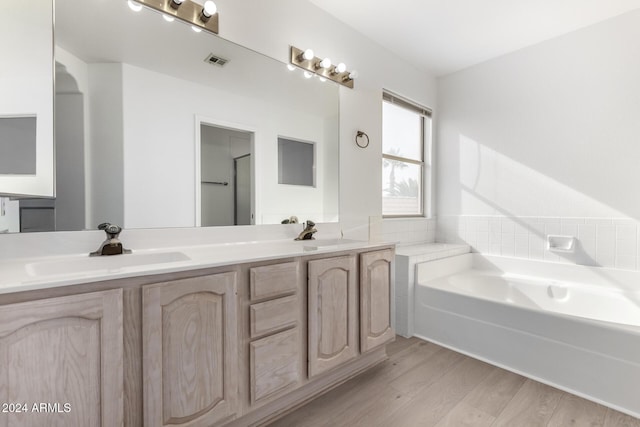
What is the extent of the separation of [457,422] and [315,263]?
3.48 feet

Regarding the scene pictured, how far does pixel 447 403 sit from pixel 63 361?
5.79 ft

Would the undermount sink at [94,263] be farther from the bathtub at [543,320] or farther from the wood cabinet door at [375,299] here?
the bathtub at [543,320]

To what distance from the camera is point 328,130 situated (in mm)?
2344

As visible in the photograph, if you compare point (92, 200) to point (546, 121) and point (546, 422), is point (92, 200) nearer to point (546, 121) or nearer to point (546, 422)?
point (546, 422)

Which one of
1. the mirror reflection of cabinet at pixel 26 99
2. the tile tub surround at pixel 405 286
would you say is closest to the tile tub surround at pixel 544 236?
the tile tub surround at pixel 405 286

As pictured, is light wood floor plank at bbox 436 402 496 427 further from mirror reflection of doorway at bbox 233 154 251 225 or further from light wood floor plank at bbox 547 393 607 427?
mirror reflection of doorway at bbox 233 154 251 225

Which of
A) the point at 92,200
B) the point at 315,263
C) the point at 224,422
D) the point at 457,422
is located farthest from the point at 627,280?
the point at 92,200

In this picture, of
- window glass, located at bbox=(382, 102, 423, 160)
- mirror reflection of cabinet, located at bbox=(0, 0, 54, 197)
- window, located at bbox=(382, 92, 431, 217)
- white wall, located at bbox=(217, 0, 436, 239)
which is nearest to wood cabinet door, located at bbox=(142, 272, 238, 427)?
mirror reflection of cabinet, located at bbox=(0, 0, 54, 197)

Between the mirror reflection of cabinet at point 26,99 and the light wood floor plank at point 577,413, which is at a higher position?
the mirror reflection of cabinet at point 26,99

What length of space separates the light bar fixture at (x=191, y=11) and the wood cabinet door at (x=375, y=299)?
5.24 feet

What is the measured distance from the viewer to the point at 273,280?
144cm

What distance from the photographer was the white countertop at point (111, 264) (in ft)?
2.99

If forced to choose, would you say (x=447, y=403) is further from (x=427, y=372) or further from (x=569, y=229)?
(x=569, y=229)

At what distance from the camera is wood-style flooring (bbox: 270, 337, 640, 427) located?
1526 mm
